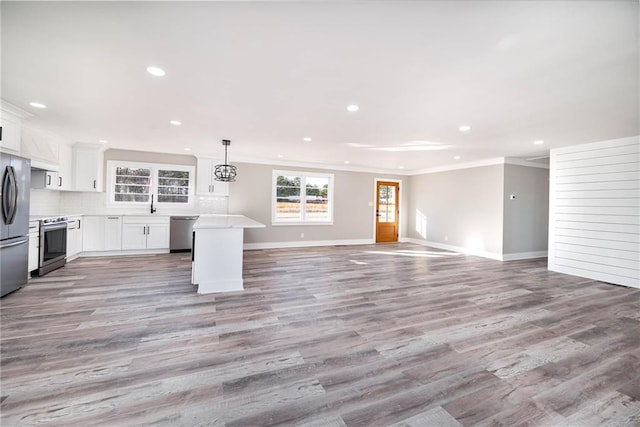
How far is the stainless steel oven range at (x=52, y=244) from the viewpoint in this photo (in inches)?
170

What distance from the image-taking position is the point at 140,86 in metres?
2.93

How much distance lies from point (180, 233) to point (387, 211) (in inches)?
242

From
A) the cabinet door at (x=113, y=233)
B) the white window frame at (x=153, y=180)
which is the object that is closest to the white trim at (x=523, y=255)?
the white window frame at (x=153, y=180)

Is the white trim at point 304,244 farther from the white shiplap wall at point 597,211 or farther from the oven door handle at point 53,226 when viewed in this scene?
the white shiplap wall at point 597,211

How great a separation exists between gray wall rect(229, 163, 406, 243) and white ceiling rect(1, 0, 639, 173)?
116 inches

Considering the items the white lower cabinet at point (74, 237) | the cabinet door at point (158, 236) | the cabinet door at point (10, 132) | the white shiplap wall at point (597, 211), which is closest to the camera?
the cabinet door at point (10, 132)

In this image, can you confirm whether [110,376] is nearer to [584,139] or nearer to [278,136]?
[278,136]

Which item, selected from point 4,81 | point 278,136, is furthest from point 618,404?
point 4,81

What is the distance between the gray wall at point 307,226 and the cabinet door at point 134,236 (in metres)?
2.02

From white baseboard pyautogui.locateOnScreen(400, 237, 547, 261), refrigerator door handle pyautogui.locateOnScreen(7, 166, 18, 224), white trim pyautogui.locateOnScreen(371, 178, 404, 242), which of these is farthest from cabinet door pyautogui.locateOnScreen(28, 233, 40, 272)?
white baseboard pyautogui.locateOnScreen(400, 237, 547, 261)

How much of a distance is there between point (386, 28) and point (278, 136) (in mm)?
3297

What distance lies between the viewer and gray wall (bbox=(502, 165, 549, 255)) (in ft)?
21.3

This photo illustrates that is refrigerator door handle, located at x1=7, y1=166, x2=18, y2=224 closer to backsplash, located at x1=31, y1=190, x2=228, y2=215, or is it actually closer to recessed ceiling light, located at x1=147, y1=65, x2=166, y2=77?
backsplash, located at x1=31, y1=190, x2=228, y2=215

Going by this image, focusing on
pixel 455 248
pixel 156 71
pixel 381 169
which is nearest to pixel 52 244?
pixel 156 71
